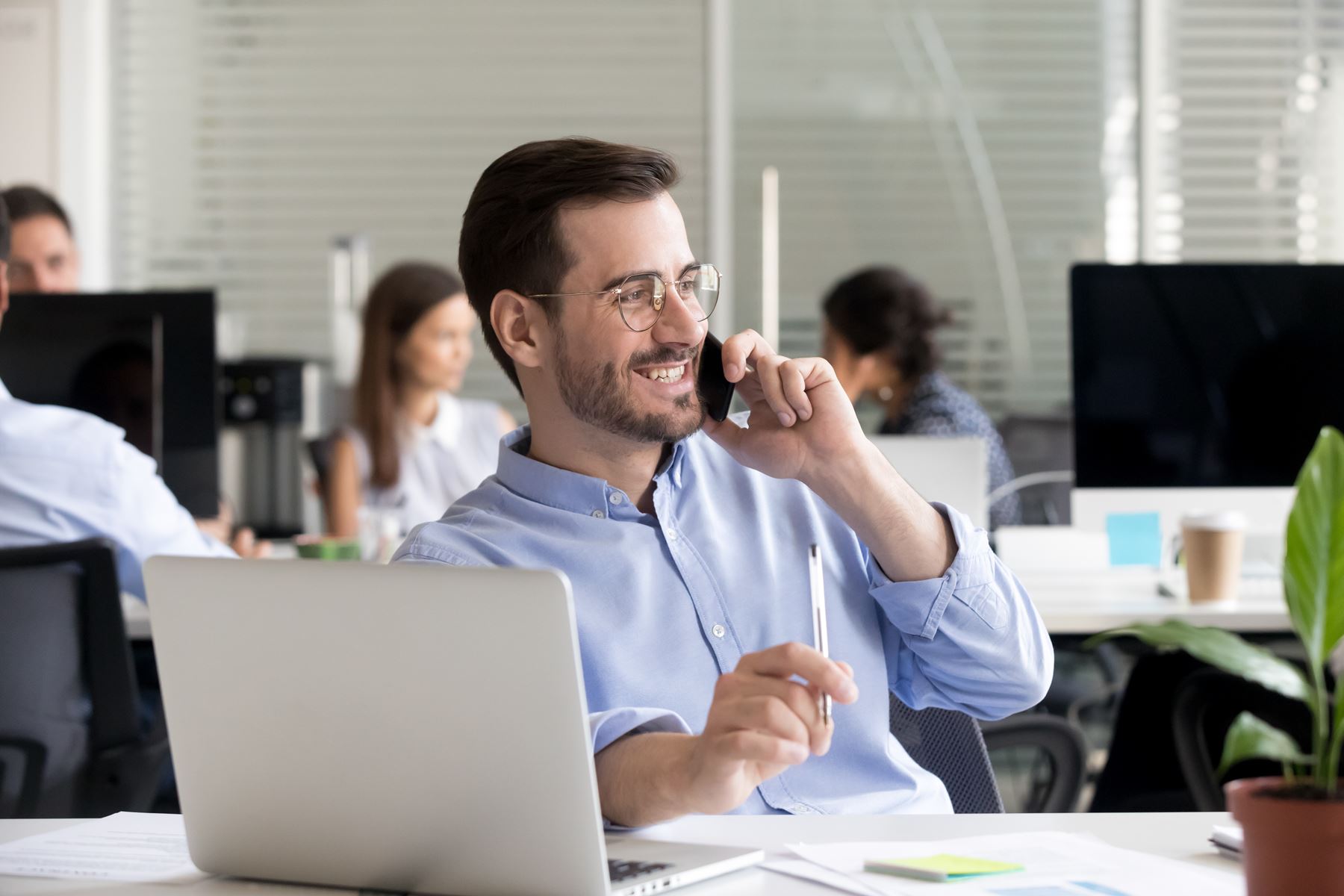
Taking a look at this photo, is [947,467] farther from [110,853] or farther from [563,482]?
[110,853]

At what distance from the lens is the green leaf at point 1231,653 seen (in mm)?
800

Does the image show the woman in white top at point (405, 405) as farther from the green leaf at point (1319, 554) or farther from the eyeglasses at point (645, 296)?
the green leaf at point (1319, 554)

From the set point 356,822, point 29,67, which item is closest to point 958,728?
point 356,822

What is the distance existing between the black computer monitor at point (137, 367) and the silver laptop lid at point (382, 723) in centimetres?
191

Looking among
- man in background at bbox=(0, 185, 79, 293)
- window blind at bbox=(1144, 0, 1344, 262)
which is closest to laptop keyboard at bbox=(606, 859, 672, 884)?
man in background at bbox=(0, 185, 79, 293)

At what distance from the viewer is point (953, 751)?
5.19 ft

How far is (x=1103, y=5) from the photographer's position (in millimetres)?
5449

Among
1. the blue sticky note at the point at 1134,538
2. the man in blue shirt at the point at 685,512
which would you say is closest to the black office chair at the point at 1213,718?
the man in blue shirt at the point at 685,512

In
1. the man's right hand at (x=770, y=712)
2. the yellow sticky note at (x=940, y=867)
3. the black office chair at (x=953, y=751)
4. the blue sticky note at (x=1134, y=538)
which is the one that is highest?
the man's right hand at (x=770, y=712)

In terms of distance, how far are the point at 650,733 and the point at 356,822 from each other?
270 millimetres

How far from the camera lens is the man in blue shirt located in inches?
58.9

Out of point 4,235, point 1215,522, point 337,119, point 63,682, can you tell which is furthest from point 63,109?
point 1215,522

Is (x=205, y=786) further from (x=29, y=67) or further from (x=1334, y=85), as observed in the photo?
(x=1334, y=85)

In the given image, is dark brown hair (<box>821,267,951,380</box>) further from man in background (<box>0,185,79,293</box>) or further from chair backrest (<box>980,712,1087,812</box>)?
man in background (<box>0,185,79,293</box>)
